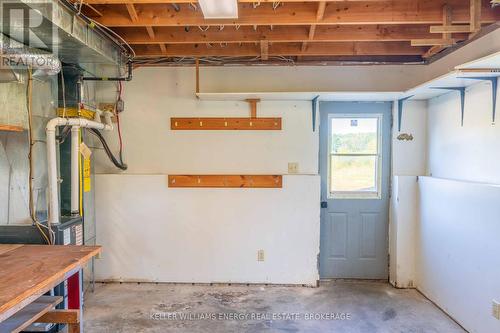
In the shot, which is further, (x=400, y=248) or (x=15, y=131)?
(x=400, y=248)

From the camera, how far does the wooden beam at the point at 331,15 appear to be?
258 cm

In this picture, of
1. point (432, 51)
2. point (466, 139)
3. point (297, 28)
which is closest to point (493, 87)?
point (466, 139)

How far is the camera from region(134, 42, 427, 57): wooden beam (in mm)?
3377

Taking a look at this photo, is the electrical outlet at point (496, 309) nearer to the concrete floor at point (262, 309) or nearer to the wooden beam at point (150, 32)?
the concrete floor at point (262, 309)

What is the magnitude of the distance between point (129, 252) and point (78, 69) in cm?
207

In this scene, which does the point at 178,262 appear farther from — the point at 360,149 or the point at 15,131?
the point at 360,149

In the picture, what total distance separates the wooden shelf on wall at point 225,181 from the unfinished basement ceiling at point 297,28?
1324mm

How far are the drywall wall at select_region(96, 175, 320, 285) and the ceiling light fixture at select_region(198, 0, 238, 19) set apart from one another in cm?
187

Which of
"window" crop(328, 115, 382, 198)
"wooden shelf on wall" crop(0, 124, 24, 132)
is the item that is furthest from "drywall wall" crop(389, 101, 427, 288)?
"wooden shelf on wall" crop(0, 124, 24, 132)

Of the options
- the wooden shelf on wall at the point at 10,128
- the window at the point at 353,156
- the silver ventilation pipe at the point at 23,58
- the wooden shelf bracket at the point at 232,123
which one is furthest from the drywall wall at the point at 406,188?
the wooden shelf on wall at the point at 10,128

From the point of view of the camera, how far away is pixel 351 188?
12.3 feet

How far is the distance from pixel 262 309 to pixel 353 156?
1.99m

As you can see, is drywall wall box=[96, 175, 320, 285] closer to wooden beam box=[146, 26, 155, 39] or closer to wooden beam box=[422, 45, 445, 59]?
wooden beam box=[146, 26, 155, 39]

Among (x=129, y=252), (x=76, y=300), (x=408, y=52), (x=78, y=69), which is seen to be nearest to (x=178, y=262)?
(x=129, y=252)
